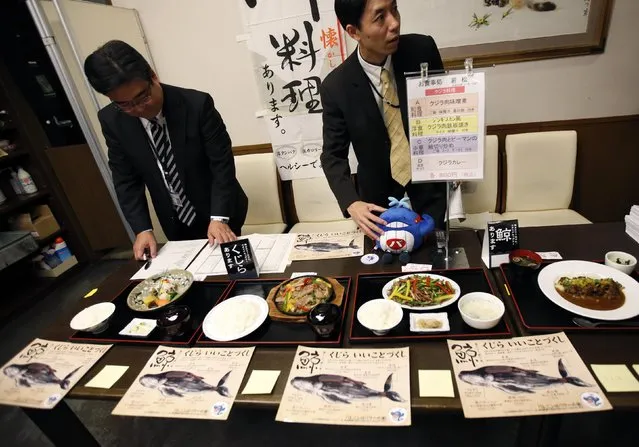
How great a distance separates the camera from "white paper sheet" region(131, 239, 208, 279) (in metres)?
1.68

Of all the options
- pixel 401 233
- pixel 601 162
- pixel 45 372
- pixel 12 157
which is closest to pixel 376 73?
pixel 401 233

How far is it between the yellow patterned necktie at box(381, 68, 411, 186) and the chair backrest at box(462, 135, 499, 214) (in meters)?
0.96

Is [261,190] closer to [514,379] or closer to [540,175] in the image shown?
[540,175]

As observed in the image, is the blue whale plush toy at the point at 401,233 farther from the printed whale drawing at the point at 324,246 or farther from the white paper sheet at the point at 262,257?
the white paper sheet at the point at 262,257

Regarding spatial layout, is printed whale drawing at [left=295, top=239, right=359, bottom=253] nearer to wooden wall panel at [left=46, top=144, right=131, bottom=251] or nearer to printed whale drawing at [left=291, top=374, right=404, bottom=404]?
printed whale drawing at [left=291, top=374, right=404, bottom=404]

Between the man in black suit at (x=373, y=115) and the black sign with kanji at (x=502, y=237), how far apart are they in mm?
419

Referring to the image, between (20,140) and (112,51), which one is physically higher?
(112,51)

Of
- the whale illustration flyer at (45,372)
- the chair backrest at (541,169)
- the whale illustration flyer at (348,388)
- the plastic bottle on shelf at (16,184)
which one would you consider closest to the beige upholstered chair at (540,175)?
the chair backrest at (541,169)

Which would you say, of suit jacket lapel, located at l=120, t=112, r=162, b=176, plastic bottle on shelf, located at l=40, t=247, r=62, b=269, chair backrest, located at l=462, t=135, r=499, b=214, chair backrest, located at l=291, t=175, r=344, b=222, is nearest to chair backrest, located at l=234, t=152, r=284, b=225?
chair backrest, located at l=291, t=175, r=344, b=222

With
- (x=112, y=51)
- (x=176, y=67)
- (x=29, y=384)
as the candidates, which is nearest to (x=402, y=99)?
(x=112, y=51)

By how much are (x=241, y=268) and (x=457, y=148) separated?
0.95 meters

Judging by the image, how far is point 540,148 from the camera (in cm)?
241

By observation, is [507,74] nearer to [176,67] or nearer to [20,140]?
[176,67]

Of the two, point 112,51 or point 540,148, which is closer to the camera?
point 112,51
